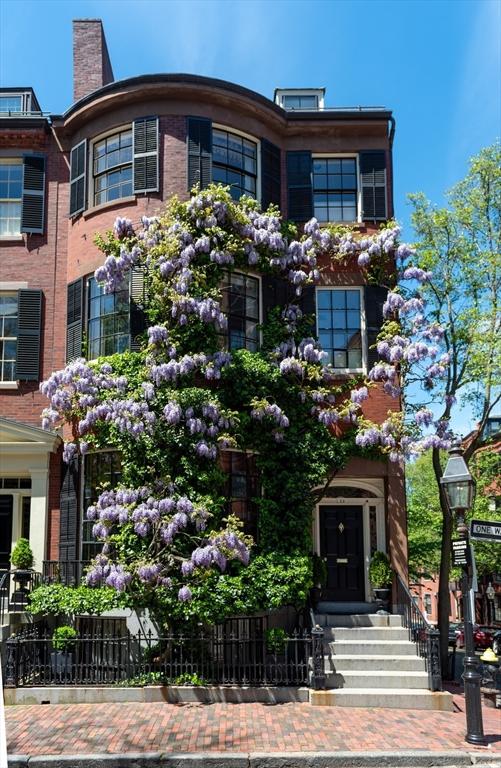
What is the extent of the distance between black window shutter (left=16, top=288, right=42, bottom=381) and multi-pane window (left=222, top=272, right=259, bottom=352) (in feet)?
15.2

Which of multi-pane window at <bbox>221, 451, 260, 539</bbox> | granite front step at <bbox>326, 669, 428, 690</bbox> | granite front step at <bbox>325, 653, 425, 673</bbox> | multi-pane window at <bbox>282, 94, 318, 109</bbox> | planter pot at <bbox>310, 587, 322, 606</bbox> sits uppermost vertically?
multi-pane window at <bbox>282, 94, 318, 109</bbox>

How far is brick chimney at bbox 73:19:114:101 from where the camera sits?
18.9 metres

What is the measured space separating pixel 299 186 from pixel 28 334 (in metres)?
7.40

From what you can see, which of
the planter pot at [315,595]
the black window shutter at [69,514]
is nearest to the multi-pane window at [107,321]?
the black window shutter at [69,514]

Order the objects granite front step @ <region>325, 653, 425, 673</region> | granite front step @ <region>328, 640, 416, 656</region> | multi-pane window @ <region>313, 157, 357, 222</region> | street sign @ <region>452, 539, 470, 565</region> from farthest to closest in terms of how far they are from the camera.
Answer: multi-pane window @ <region>313, 157, 357, 222</region>, granite front step @ <region>328, 640, 416, 656</region>, granite front step @ <region>325, 653, 425, 673</region>, street sign @ <region>452, 539, 470, 565</region>

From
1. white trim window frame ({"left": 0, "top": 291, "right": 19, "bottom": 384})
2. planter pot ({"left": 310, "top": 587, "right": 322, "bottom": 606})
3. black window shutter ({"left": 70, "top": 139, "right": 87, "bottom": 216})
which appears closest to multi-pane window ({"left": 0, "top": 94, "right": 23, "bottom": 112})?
black window shutter ({"left": 70, "top": 139, "right": 87, "bottom": 216})

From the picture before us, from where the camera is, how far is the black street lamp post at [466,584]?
9906mm

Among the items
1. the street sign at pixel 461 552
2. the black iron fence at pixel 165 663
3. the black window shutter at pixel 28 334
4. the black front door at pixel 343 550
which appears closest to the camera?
the street sign at pixel 461 552

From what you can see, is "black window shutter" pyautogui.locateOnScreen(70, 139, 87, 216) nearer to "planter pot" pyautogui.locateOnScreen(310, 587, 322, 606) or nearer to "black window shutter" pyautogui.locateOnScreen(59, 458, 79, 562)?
"black window shutter" pyautogui.locateOnScreen(59, 458, 79, 562)

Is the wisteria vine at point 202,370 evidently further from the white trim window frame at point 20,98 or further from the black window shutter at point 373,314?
the white trim window frame at point 20,98

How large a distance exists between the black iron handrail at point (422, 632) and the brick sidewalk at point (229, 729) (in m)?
0.66

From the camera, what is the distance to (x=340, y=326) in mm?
16781

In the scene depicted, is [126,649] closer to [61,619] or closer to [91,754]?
[61,619]

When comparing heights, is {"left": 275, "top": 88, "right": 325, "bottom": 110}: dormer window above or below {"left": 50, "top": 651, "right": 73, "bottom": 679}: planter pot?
above
